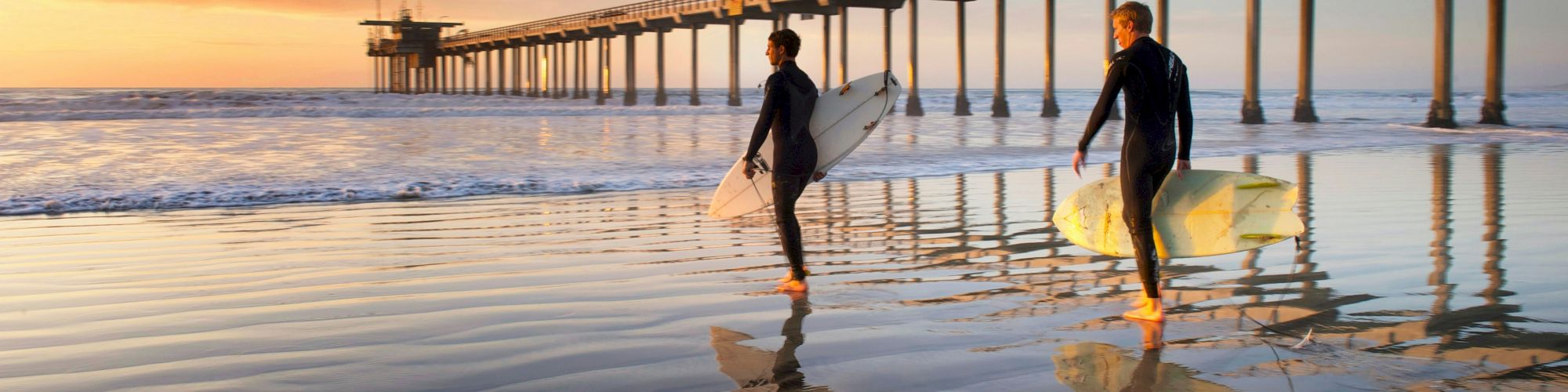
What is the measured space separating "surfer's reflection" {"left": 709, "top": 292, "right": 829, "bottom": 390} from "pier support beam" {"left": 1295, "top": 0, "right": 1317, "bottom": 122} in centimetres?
1930

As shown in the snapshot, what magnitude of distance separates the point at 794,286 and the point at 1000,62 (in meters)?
23.6

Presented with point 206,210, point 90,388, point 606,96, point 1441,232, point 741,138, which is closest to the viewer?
point 90,388

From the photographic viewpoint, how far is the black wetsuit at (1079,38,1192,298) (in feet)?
10.7

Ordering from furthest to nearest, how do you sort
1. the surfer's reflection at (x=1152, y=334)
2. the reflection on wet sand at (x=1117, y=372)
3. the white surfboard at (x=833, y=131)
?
the white surfboard at (x=833, y=131)
the surfer's reflection at (x=1152, y=334)
the reflection on wet sand at (x=1117, y=372)

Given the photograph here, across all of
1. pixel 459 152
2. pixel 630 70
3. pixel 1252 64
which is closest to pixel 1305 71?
pixel 1252 64

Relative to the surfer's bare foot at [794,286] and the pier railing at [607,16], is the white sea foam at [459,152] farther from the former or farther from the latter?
the pier railing at [607,16]

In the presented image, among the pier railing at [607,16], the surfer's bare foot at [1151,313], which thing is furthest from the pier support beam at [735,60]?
the surfer's bare foot at [1151,313]

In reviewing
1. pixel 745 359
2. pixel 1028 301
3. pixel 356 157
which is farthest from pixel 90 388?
pixel 356 157

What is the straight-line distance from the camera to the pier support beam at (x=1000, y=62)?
26.1 metres

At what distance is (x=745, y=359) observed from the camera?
2859 millimetres

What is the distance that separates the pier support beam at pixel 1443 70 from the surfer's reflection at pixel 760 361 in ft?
58.3

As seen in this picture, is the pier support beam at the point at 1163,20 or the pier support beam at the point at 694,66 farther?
the pier support beam at the point at 694,66

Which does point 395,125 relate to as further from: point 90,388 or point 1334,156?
point 90,388

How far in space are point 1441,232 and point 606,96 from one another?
4704 centimetres
